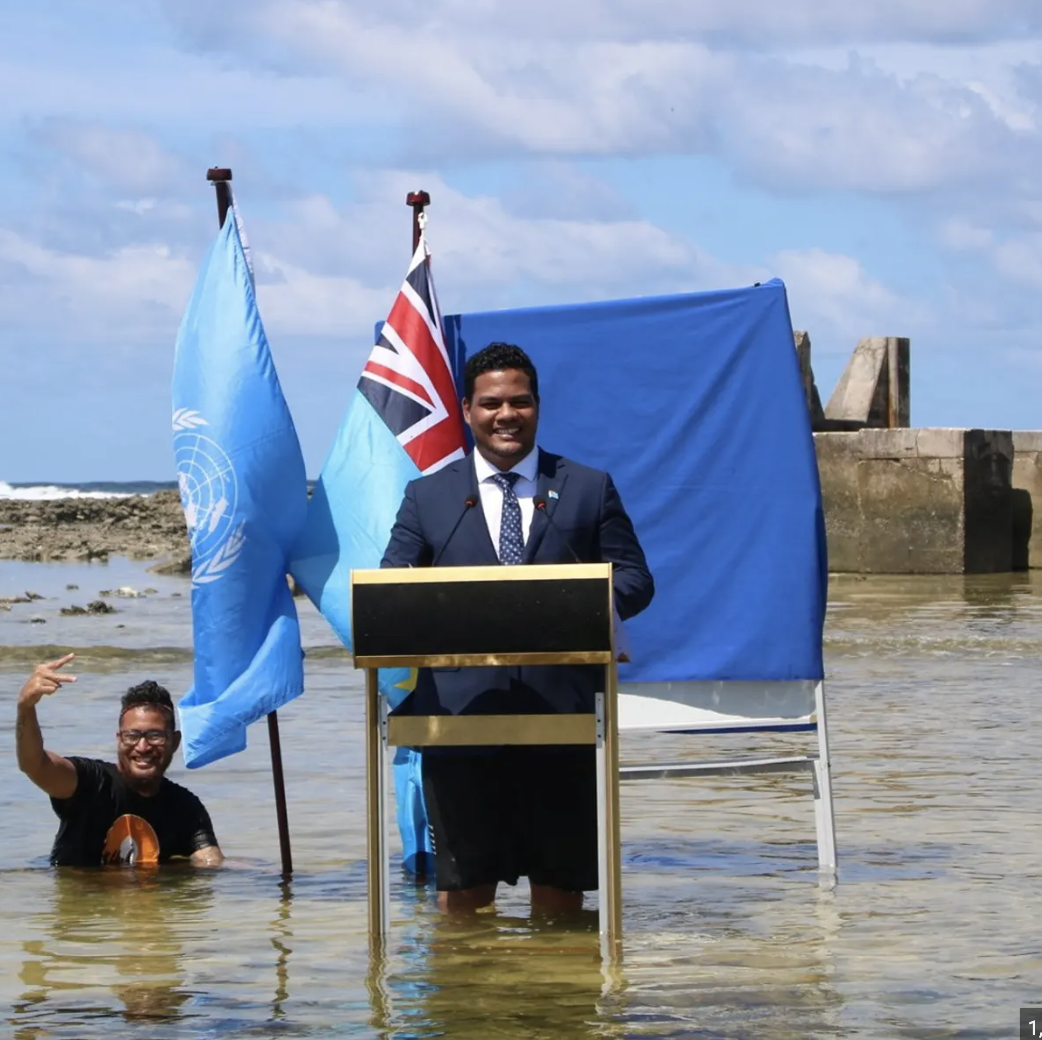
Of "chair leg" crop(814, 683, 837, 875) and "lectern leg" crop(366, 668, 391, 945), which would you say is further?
"chair leg" crop(814, 683, 837, 875)

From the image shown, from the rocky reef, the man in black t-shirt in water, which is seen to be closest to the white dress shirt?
the man in black t-shirt in water

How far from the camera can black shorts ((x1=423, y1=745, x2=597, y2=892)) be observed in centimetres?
582

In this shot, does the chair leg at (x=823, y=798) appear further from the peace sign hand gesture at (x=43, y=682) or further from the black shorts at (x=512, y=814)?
the peace sign hand gesture at (x=43, y=682)

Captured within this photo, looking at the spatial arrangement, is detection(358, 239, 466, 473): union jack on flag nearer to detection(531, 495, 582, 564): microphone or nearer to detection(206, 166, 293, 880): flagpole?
detection(206, 166, 293, 880): flagpole

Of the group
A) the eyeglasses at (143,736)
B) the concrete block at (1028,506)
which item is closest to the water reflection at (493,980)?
the eyeglasses at (143,736)

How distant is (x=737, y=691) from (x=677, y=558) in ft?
1.64

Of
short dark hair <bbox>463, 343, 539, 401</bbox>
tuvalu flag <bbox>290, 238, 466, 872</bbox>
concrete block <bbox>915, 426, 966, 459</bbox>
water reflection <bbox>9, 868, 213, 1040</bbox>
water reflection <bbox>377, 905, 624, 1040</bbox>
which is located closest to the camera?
water reflection <bbox>377, 905, 624, 1040</bbox>

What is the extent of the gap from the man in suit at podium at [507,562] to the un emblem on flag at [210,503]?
101 cm

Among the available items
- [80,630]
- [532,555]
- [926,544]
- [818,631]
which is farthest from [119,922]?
[926,544]

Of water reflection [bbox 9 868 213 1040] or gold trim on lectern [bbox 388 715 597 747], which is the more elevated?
gold trim on lectern [bbox 388 715 597 747]

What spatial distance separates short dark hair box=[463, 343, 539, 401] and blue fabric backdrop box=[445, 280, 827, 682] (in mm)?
1217

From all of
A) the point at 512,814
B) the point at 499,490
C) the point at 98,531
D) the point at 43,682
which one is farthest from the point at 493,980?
the point at 98,531

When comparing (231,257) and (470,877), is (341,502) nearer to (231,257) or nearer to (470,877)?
(231,257)

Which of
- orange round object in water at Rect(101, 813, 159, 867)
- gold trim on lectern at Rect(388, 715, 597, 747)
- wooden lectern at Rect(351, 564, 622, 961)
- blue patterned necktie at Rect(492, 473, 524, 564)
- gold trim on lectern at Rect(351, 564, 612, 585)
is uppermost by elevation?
blue patterned necktie at Rect(492, 473, 524, 564)
